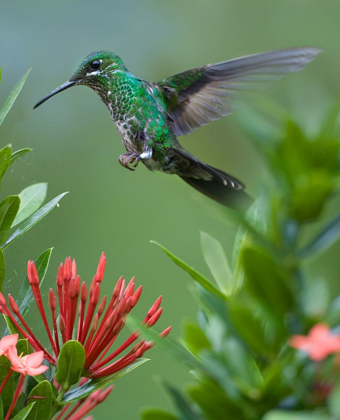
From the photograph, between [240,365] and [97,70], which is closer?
[240,365]

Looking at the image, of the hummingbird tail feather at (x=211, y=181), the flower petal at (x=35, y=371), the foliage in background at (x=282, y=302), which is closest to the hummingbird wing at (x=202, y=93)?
the hummingbird tail feather at (x=211, y=181)

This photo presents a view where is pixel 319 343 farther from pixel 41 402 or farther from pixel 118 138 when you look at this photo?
pixel 118 138

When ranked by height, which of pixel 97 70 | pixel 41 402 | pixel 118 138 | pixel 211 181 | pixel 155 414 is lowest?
pixel 118 138

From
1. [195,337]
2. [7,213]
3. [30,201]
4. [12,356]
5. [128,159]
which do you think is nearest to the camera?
[195,337]

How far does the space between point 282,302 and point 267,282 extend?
2 cm

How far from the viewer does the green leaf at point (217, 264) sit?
0.62m

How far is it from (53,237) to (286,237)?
7.79 feet

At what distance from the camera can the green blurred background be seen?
274 cm

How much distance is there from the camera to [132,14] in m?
3.67

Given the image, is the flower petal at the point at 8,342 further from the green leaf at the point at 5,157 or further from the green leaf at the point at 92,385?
the green leaf at the point at 5,157

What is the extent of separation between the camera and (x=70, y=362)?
0.67 metres

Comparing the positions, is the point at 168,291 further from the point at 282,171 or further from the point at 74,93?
the point at 282,171

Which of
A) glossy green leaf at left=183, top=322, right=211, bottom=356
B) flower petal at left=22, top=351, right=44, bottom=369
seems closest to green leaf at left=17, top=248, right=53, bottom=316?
flower petal at left=22, top=351, right=44, bottom=369

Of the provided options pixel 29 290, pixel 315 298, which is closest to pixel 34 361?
pixel 29 290
